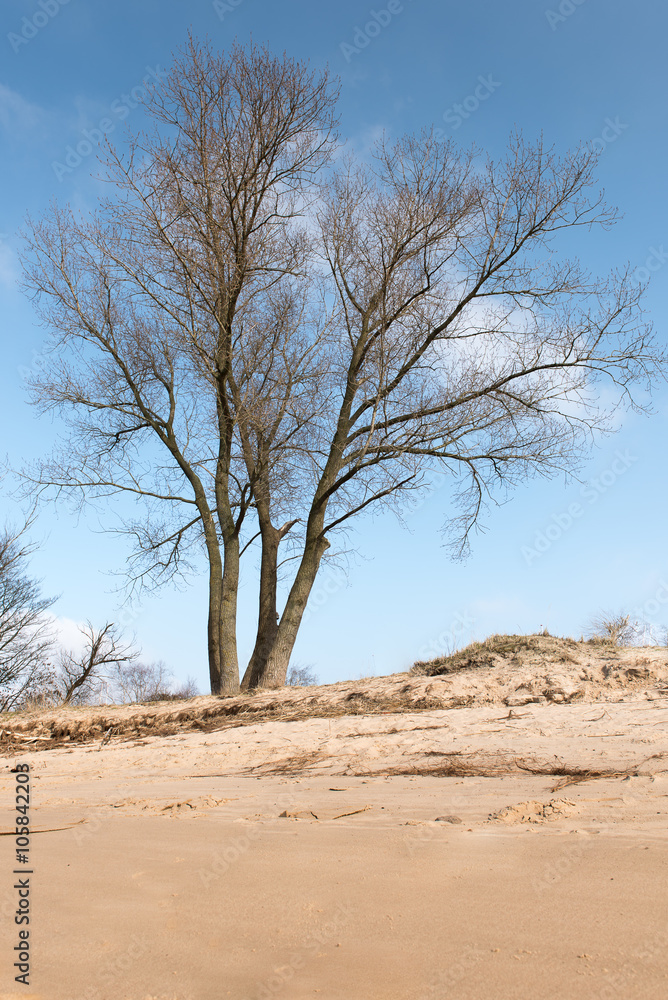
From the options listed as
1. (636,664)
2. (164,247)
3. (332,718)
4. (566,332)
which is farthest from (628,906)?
(164,247)

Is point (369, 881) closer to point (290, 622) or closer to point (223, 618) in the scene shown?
point (290, 622)

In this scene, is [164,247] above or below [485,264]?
above

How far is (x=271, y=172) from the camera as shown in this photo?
14070mm

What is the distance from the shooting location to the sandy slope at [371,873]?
215cm

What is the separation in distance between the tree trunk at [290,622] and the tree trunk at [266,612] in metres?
0.21

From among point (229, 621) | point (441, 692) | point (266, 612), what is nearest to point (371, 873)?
point (441, 692)

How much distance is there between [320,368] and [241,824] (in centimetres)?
1146

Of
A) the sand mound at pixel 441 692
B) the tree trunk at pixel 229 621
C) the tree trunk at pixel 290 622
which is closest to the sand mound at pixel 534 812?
the sand mound at pixel 441 692

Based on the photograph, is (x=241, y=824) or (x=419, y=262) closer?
(x=241, y=824)

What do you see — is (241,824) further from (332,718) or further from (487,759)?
(332,718)

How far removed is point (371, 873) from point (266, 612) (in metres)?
11.2

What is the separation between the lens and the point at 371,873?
301cm

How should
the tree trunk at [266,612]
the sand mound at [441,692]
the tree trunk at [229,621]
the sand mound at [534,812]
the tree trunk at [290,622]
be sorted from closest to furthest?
the sand mound at [534,812], the sand mound at [441,692], the tree trunk at [290,622], the tree trunk at [229,621], the tree trunk at [266,612]

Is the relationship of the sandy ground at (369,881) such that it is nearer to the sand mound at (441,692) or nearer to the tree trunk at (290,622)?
the sand mound at (441,692)
